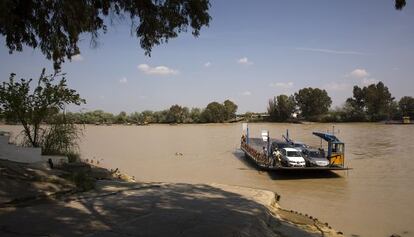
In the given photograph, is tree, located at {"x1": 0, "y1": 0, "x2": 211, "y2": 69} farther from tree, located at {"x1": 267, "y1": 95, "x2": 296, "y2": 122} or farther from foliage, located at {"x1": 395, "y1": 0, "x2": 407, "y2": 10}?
tree, located at {"x1": 267, "y1": 95, "x2": 296, "y2": 122}

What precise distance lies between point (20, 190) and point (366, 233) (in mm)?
9816

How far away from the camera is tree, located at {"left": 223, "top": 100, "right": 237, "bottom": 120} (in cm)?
10394

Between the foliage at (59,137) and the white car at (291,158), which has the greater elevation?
the foliage at (59,137)

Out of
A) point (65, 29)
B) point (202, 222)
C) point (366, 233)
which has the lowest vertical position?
point (366, 233)

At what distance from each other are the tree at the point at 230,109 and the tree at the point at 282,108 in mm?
9551

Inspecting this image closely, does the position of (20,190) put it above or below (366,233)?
above

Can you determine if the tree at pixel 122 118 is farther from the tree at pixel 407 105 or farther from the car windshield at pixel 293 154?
the car windshield at pixel 293 154

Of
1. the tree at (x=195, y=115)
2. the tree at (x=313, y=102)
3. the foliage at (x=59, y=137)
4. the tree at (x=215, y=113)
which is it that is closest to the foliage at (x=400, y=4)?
the foliage at (x=59, y=137)

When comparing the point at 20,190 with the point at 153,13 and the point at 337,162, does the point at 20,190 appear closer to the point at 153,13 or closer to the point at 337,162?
the point at 153,13

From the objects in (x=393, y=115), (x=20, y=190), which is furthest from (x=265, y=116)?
(x=20, y=190)

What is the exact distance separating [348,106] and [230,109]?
1094 inches

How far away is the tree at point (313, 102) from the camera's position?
309 ft

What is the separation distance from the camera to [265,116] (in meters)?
104

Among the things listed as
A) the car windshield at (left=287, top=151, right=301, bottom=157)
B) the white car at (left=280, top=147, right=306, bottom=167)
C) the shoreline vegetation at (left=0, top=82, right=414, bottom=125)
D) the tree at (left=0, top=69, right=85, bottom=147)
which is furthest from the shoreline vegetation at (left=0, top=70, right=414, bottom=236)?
the shoreline vegetation at (left=0, top=82, right=414, bottom=125)
